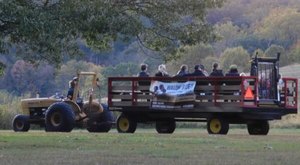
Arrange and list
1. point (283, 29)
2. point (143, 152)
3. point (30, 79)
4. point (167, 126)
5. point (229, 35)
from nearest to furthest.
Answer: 1. point (143, 152)
2. point (167, 126)
3. point (30, 79)
4. point (283, 29)
5. point (229, 35)

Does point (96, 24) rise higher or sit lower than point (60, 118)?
higher

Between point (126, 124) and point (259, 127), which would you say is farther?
point (126, 124)

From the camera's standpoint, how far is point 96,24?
22094 millimetres

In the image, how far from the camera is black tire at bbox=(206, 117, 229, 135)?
1157 inches

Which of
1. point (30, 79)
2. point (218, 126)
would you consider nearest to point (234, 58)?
point (30, 79)

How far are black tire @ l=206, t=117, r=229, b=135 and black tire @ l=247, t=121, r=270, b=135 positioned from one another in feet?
5.65

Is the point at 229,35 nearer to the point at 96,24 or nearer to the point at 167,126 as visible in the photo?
the point at 167,126

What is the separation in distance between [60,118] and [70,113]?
473mm

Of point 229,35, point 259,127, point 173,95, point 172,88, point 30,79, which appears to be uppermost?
point 229,35

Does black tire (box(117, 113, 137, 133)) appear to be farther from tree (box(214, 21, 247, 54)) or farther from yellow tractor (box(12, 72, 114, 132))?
tree (box(214, 21, 247, 54))

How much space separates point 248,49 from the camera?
141 m

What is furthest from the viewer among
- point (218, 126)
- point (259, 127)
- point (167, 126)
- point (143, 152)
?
point (167, 126)

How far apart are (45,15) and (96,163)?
238 inches

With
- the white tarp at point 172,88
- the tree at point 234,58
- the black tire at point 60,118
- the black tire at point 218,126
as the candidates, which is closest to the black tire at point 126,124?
the white tarp at point 172,88
